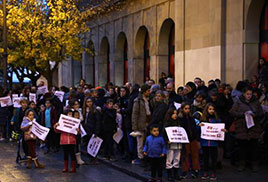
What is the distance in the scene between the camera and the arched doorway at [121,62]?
31.5 m

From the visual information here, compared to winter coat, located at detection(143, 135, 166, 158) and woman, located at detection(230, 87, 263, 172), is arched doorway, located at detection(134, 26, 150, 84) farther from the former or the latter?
winter coat, located at detection(143, 135, 166, 158)

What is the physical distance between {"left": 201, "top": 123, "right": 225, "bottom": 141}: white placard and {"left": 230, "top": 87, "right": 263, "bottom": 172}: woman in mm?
920

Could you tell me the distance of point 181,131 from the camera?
33.4 ft

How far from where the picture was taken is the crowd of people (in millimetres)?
10320

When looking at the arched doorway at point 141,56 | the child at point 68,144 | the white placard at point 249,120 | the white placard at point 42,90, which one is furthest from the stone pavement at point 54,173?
the arched doorway at point 141,56

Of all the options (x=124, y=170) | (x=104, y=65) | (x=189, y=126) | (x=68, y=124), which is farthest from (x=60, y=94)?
(x=104, y=65)

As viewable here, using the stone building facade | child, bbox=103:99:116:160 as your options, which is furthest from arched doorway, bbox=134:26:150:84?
child, bbox=103:99:116:160

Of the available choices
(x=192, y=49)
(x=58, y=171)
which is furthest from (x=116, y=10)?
(x=58, y=171)

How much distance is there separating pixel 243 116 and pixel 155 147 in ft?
8.23

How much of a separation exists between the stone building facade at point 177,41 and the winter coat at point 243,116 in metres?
6.15

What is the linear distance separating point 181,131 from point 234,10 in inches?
337

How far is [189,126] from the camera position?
34.4ft

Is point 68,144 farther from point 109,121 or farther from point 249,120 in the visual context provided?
point 249,120

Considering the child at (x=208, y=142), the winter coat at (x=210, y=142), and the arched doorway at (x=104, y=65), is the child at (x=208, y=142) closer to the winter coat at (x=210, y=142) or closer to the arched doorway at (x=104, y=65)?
the winter coat at (x=210, y=142)
